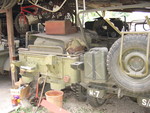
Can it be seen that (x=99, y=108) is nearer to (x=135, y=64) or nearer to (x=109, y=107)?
(x=109, y=107)

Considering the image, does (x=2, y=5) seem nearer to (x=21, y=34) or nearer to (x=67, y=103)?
(x=21, y=34)

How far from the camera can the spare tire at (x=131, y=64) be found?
9.58 feet

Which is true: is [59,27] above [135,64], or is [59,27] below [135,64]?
above

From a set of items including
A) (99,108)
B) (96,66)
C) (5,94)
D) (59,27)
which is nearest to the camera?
(96,66)

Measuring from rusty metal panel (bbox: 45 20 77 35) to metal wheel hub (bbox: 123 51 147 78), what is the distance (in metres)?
1.87

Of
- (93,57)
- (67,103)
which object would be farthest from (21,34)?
(93,57)

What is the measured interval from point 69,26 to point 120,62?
1955 millimetres

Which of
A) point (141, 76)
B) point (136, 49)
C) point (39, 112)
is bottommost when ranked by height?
point (39, 112)

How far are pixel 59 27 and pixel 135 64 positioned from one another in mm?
2099

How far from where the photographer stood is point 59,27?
4594mm

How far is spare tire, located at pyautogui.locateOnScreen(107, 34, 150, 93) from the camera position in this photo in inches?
115

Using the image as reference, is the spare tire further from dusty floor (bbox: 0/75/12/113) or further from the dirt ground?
dusty floor (bbox: 0/75/12/113)

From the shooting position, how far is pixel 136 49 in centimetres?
299

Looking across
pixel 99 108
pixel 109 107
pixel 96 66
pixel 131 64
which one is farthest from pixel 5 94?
pixel 131 64
